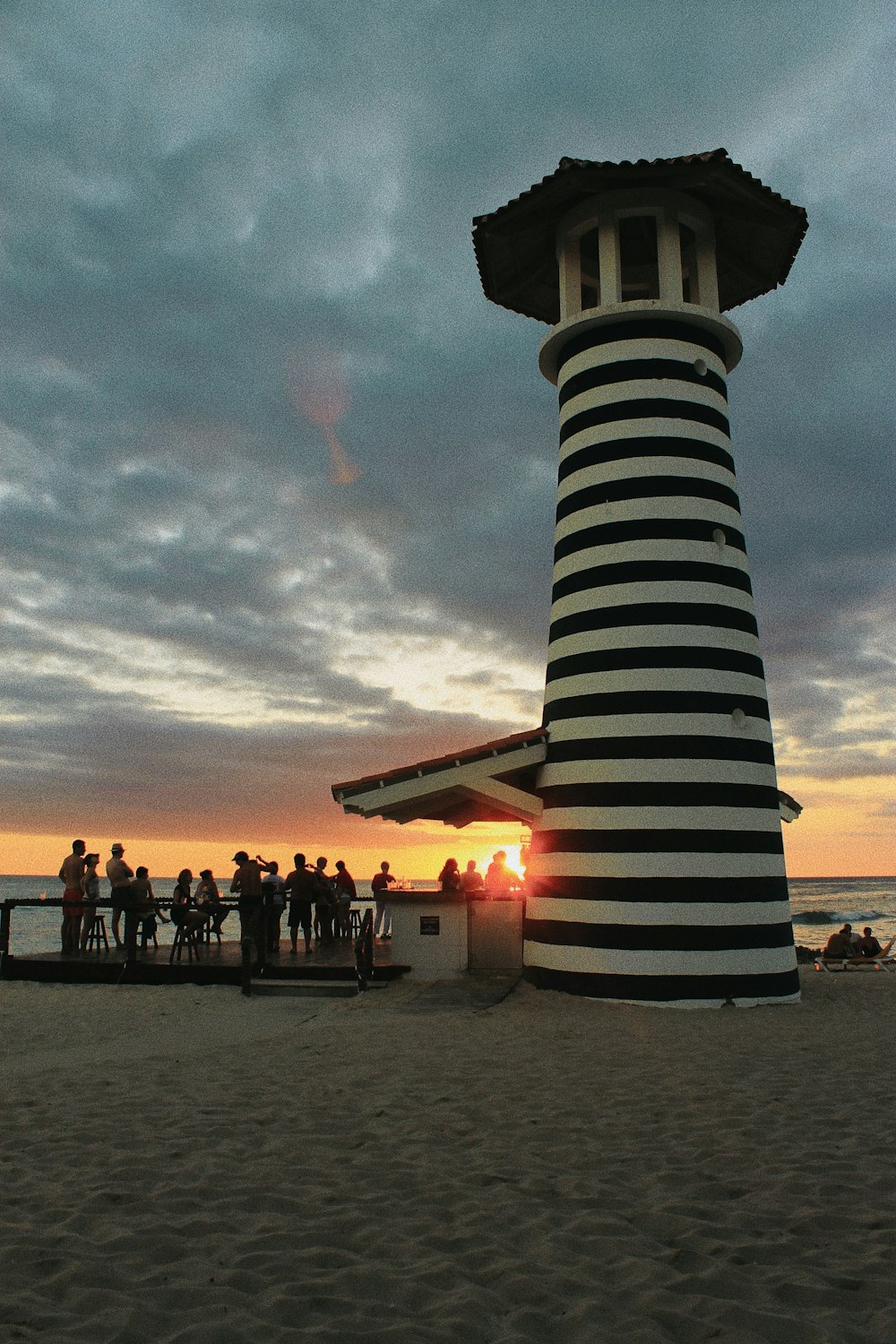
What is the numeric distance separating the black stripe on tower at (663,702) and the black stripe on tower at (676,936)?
2.96 meters

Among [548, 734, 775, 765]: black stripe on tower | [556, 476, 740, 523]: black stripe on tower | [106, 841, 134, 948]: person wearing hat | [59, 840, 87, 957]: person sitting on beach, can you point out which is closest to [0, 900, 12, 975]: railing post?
[59, 840, 87, 957]: person sitting on beach

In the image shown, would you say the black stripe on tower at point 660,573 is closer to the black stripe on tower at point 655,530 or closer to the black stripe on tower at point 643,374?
the black stripe on tower at point 655,530

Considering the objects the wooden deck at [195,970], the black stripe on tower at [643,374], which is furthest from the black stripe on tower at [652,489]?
the wooden deck at [195,970]

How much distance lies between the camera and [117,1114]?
6809 mm

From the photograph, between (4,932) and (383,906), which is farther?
(383,906)

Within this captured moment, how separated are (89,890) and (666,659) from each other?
11.0 metres

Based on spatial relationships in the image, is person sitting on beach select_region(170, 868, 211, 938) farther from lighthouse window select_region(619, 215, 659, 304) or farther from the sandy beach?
lighthouse window select_region(619, 215, 659, 304)

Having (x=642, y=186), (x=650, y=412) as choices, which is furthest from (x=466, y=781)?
(x=642, y=186)

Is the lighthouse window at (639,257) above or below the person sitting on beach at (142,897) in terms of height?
above

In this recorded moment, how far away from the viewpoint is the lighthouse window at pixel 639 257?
1622 centimetres

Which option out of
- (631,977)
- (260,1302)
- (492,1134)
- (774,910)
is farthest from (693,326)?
(260,1302)

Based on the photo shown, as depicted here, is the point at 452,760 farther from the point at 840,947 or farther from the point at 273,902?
the point at 840,947

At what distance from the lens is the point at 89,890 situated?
54.4 ft

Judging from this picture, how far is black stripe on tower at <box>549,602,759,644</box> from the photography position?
13336mm
